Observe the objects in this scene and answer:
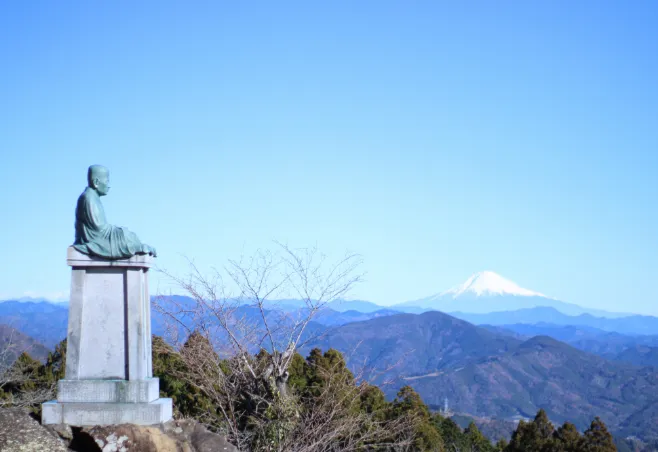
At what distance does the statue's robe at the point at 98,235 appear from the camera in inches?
383

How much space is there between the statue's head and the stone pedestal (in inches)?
39.4

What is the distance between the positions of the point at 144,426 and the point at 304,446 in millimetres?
4641

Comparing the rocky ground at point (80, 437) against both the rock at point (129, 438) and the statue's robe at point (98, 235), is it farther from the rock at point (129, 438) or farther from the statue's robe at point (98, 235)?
the statue's robe at point (98, 235)

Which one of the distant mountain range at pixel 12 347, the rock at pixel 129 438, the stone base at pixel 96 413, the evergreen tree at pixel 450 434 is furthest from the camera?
the evergreen tree at pixel 450 434

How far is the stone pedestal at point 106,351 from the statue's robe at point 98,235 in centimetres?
13

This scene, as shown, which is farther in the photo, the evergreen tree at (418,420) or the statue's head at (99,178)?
the evergreen tree at (418,420)

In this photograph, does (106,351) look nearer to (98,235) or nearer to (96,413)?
(96,413)

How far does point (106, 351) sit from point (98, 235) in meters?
1.71

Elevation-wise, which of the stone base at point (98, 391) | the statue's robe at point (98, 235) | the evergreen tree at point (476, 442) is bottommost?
the evergreen tree at point (476, 442)

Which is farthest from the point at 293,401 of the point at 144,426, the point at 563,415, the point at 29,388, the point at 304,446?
the point at 563,415

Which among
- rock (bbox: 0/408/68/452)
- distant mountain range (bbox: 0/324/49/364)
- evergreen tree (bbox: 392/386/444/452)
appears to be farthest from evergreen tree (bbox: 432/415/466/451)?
rock (bbox: 0/408/68/452)

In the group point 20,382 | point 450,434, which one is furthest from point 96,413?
point 450,434

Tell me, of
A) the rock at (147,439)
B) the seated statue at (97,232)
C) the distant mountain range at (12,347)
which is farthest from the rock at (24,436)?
the distant mountain range at (12,347)

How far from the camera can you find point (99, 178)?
10.1m
